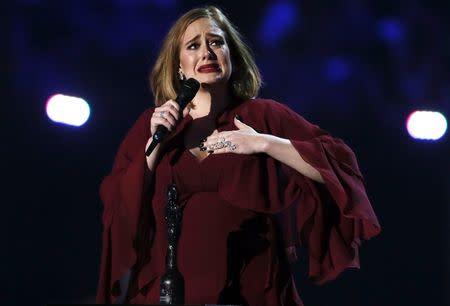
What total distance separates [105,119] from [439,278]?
1.98m

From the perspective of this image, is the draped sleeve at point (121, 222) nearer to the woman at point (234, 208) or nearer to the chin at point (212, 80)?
the woman at point (234, 208)

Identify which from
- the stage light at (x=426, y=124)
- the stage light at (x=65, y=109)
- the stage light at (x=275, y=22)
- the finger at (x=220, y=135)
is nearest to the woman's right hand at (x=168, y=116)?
the finger at (x=220, y=135)

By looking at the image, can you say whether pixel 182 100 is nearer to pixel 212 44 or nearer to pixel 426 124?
pixel 212 44

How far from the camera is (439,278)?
465cm

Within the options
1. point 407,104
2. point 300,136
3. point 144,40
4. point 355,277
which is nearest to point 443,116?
point 407,104

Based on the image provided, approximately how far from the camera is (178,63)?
285 cm

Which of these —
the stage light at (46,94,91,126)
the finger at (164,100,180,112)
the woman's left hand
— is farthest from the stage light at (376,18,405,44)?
the finger at (164,100,180,112)

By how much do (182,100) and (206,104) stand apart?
1.15 ft

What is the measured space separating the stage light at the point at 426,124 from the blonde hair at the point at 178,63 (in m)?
1.83

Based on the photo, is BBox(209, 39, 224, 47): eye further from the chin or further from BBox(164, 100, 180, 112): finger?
BBox(164, 100, 180, 112): finger

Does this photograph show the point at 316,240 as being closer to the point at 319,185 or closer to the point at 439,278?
the point at 319,185

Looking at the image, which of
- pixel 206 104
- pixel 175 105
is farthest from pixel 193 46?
pixel 175 105

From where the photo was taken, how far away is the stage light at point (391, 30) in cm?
450

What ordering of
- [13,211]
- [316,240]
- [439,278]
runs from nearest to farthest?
1. [316,240]
2. [13,211]
3. [439,278]
